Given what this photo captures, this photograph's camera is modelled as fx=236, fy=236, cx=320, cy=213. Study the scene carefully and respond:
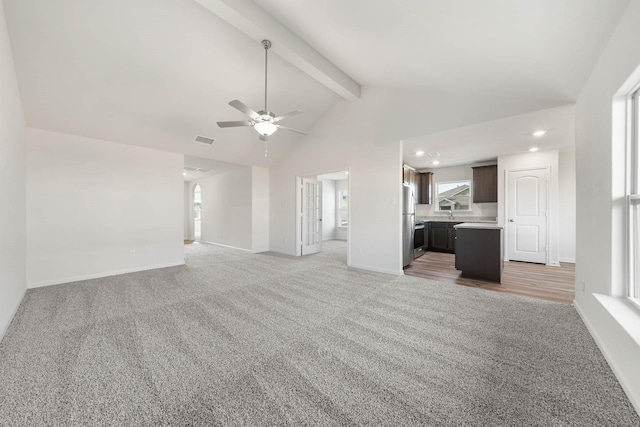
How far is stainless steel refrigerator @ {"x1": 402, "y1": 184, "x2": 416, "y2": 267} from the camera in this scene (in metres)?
4.76

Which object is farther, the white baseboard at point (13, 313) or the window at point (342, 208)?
the window at point (342, 208)

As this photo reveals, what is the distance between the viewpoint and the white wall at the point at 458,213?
249 inches

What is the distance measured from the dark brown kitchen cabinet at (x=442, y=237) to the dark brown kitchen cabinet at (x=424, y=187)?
79 centimetres

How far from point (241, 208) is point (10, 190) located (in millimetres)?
4456

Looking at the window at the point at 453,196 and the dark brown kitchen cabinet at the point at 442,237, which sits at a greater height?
the window at the point at 453,196

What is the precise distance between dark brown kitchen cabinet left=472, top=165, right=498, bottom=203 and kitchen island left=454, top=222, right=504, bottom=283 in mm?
2471

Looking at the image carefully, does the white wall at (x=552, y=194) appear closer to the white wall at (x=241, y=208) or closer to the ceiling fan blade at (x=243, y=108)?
the ceiling fan blade at (x=243, y=108)

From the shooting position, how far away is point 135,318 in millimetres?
2602

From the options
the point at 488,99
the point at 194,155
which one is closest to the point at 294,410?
the point at 488,99

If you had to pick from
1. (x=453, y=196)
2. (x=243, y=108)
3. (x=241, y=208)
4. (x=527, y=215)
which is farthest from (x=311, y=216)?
(x=527, y=215)

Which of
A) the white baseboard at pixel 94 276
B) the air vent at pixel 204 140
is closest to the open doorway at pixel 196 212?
the white baseboard at pixel 94 276

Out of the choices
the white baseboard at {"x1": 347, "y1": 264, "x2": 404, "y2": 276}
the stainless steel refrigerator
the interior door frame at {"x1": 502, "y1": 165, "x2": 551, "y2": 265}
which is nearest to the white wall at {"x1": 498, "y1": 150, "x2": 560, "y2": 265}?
the interior door frame at {"x1": 502, "y1": 165, "x2": 551, "y2": 265}

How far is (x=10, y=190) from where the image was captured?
2.69 m

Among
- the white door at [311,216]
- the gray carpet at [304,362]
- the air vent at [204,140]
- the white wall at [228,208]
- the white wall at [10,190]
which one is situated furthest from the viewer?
the white wall at [228,208]
